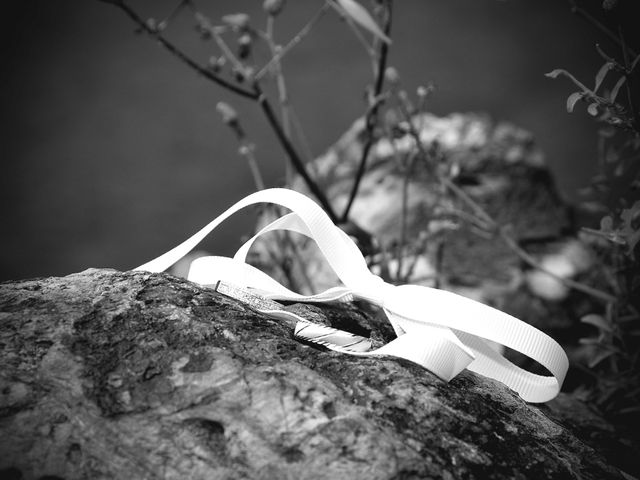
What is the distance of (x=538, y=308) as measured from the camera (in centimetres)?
104

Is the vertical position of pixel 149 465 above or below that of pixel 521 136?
below

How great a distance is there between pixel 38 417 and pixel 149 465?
8cm

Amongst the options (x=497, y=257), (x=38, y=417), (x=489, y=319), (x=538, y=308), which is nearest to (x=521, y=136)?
(x=497, y=257)

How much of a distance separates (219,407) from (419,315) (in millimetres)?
183

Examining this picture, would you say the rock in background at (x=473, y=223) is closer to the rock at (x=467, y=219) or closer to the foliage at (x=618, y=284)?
the rock at (x=467, y=219)

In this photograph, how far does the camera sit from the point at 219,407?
1.00ft

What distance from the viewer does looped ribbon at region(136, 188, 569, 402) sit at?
363 millimetres

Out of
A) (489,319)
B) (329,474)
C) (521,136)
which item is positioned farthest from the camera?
(521,136)

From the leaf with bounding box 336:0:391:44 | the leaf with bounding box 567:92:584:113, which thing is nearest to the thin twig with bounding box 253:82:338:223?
the leaf with bounding box 336:0:391:44

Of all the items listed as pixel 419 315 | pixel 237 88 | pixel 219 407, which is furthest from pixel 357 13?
pixel 219 407

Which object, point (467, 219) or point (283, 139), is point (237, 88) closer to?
point (283, 139)

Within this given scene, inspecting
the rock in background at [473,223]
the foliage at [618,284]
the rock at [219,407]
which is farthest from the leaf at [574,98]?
the rock in background at [473,223]

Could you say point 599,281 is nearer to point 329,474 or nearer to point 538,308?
point 538,308

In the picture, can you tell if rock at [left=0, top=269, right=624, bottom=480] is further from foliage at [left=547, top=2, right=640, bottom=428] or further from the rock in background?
the rock in background
